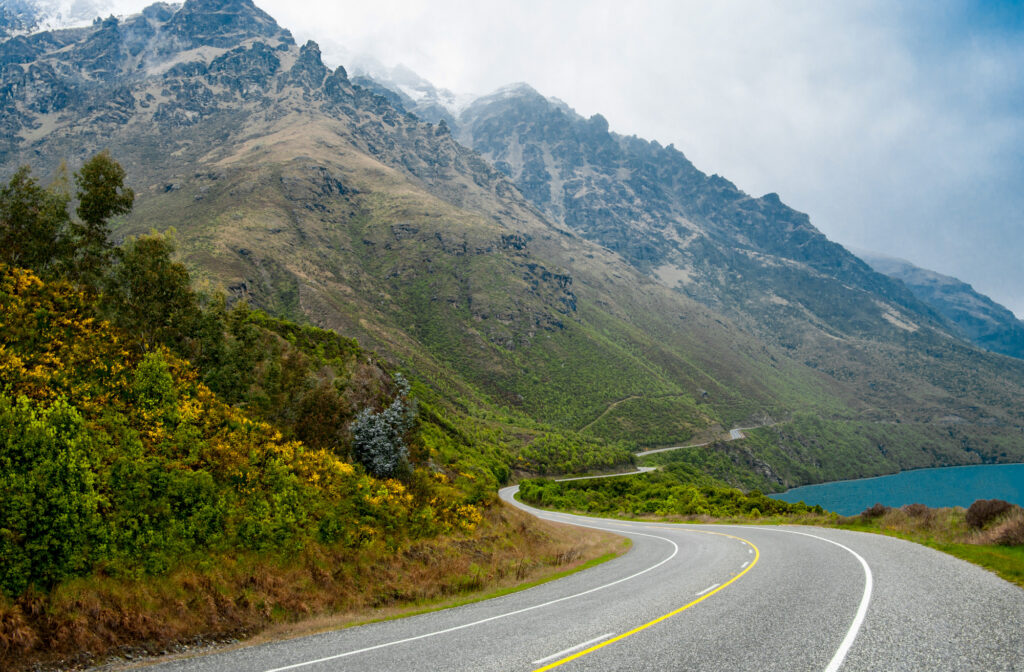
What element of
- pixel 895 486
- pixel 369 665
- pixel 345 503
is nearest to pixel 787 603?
pixel 369 665

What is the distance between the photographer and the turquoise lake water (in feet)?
421

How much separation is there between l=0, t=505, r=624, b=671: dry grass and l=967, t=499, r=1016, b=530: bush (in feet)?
53.6

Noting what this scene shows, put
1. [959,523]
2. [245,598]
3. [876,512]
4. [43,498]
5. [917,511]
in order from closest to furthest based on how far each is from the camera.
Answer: [43,498] → [245,598] → [959,523] → [917,511] → [876,512]

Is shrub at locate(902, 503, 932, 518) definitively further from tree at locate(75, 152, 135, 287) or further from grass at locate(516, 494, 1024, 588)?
tree at locate(75, 152, 135, 287)

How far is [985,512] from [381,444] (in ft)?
79.6

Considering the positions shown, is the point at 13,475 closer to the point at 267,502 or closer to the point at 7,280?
the point at 267,502

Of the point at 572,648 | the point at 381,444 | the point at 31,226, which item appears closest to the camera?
the point at 572,648

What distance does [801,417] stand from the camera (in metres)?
194

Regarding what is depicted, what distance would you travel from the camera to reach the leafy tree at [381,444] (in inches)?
781

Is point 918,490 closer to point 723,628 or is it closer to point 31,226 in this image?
point 723,628

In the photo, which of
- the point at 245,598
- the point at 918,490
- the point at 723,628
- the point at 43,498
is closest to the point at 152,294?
the point at 43,498

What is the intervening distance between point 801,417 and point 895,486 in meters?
39.6

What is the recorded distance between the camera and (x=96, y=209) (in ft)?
66.2

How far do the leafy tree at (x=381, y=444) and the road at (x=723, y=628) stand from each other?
25.8 feet
